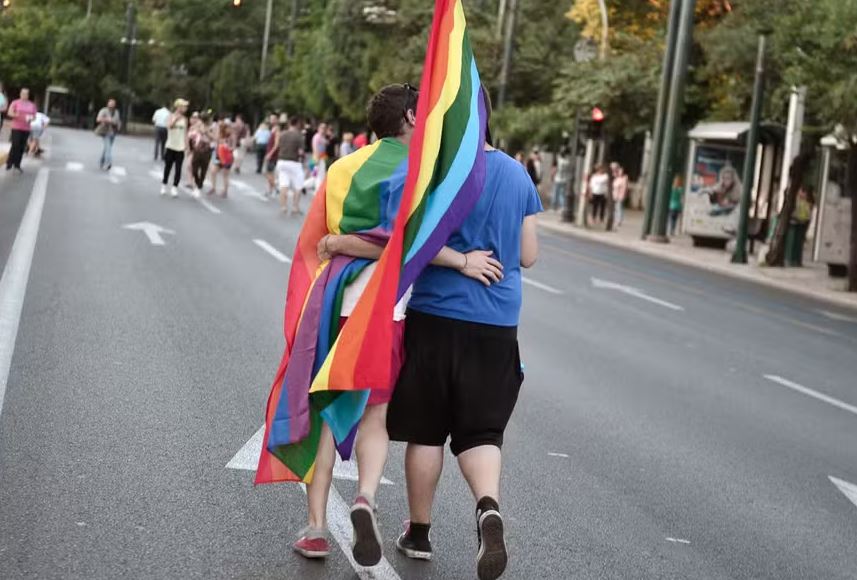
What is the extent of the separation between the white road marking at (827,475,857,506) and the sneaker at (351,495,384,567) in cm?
380

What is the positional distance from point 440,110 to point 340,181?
0.43m

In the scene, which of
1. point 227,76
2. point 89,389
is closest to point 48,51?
point 227,76

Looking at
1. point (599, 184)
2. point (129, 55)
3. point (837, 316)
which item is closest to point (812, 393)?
point (837, 316)

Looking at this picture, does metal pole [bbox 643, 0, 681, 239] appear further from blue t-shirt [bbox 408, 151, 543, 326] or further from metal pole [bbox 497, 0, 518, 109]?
blue t-shirt [bbox 408, 151, 543, 326]

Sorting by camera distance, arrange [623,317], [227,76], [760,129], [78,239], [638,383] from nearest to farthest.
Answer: [638,383]
[623,317]
[78,239]
[760,129]
[227,76]

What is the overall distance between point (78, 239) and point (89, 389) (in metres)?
10.2

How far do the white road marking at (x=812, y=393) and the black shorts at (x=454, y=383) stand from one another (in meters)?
6.96

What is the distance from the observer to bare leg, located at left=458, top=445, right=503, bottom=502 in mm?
5668

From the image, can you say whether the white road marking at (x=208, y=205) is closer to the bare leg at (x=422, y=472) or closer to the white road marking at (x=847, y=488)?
the white road marking at (x=847, y=488)

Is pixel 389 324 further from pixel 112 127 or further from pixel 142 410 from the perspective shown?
pixel 112 127

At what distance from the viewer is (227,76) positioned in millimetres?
95875

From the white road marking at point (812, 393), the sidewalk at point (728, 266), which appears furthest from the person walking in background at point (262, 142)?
the white road marking at point (812, 393)

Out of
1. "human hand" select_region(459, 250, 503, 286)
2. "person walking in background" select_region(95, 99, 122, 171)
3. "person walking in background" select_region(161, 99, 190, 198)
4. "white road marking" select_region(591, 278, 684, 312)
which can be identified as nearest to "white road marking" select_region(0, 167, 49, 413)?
"human hand" select_region(459, 250, 503, 286)

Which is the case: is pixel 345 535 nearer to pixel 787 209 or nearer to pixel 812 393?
pixel 812 393
